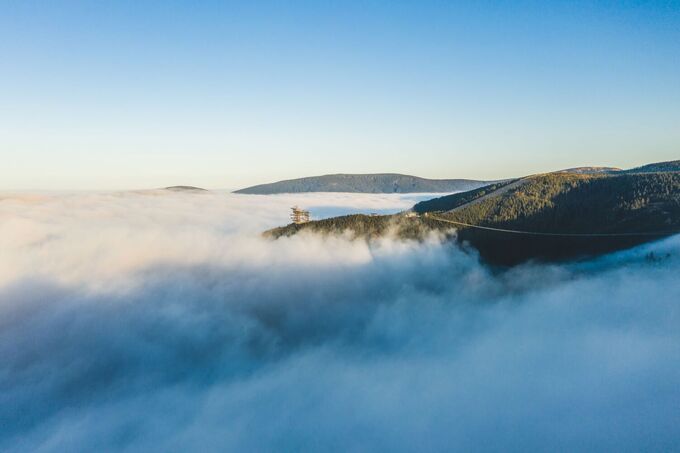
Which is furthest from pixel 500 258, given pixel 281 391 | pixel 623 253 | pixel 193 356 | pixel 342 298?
pixel 193 356

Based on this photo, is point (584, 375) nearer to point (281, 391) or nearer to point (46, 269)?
point (281, 391)

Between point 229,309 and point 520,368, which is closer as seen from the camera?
point 520,368

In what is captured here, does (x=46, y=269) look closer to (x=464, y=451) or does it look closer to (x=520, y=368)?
(x=464, y=451)

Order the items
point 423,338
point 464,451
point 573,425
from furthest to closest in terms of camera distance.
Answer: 1. point 423,338
2. point 464,451
3. point 573,425

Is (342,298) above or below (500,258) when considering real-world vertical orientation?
below

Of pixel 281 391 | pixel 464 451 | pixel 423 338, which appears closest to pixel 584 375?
pixel 464 451

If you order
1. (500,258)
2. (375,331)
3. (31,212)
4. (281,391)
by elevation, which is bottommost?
(281,391)

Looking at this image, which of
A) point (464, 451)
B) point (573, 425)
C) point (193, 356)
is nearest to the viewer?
point (573, 425)

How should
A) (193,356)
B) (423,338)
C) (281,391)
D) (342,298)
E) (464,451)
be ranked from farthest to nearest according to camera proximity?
(342,298), (193,356), (423,338), (281,391), (464,451)

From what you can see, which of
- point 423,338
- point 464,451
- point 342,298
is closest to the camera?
point 464,451
